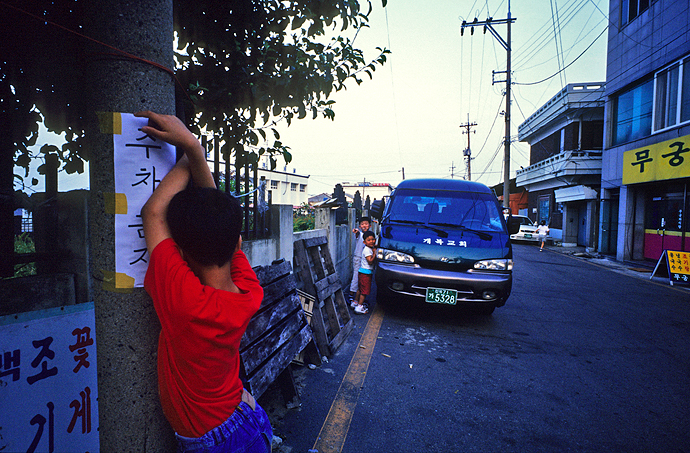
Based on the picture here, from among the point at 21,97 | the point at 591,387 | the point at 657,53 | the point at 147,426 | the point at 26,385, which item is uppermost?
the point at 657,53

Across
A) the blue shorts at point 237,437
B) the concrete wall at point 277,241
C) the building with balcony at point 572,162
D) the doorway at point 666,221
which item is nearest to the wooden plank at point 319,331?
the concrete wall at point 277,241

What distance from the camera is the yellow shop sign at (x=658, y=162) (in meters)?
10.1

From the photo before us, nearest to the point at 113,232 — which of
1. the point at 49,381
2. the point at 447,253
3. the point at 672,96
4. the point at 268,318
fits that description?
the point at 49,381

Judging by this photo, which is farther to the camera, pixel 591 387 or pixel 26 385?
pixel 591 387

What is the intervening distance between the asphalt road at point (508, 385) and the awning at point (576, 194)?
14.5 metres

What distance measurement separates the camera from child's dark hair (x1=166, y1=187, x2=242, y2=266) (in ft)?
3.64

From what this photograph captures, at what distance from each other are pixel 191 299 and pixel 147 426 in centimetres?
66

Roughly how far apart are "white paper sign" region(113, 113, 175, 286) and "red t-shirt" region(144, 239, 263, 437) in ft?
0.41

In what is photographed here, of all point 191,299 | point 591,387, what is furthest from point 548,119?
point 191,299

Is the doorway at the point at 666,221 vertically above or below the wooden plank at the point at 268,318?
above

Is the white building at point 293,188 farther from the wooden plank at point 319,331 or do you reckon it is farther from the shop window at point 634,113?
the wooden plank at point 319,331

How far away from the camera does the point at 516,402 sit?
301 centimetres

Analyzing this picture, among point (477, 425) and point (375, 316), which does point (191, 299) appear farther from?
point (375, 316)

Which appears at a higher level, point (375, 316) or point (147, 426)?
point (147, 426)
